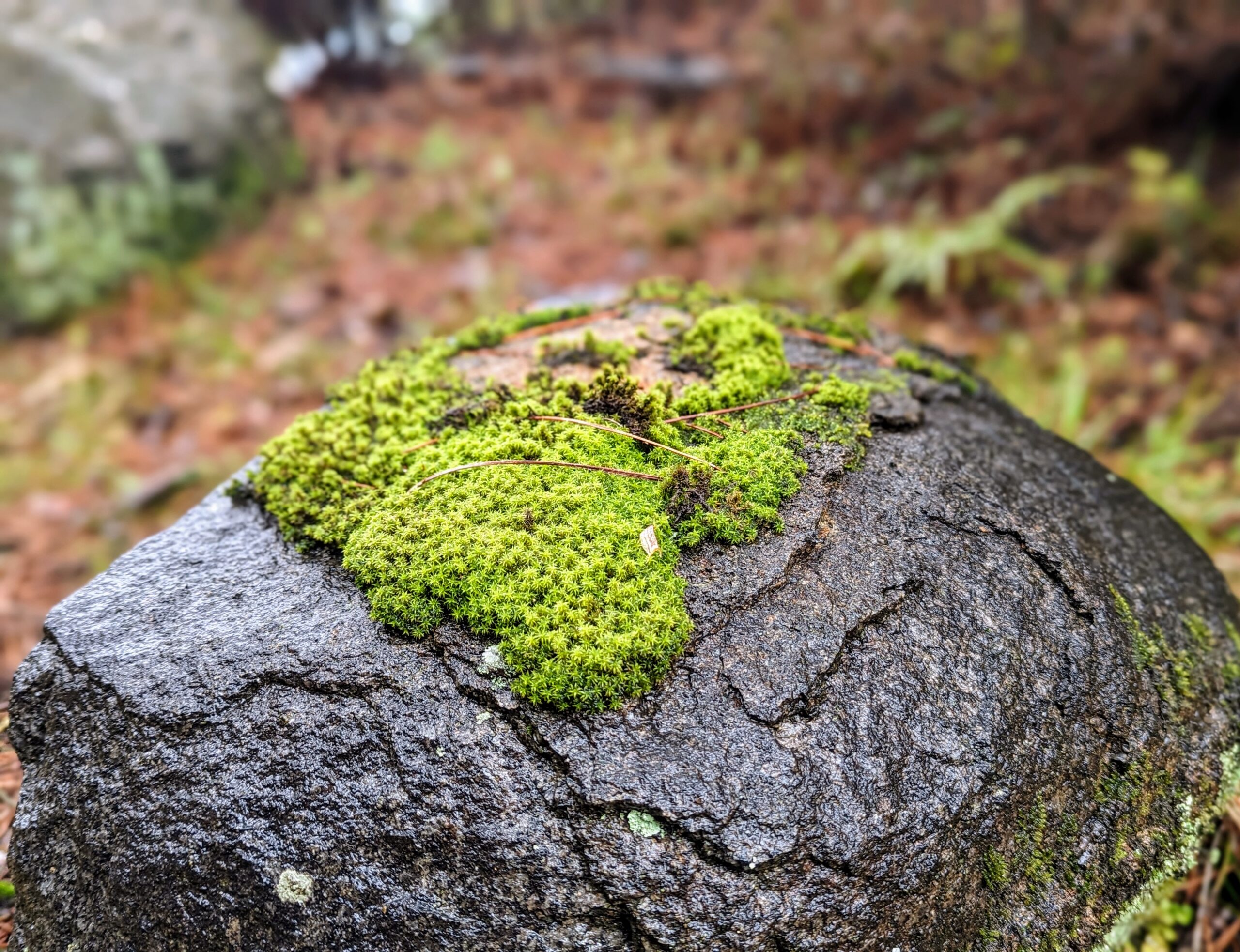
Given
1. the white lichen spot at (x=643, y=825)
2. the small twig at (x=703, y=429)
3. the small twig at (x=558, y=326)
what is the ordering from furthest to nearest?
the small twig at (x=558, y=326)
the small twig at (x=703, y=429)
the white lichen spot at (x=643, y=825)

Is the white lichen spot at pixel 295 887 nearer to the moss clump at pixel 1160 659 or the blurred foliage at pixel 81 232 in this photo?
the moss clump at pixel 1160 659

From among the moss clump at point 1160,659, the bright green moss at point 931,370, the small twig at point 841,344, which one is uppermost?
the small twig at point 841,344

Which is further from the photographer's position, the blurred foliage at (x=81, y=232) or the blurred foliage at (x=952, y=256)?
the blurred foliage at (x=81, y=232)

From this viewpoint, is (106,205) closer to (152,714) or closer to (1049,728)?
(152,714)

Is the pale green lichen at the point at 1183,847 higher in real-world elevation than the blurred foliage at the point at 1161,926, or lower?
higher

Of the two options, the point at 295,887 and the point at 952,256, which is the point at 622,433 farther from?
the point at 952,256

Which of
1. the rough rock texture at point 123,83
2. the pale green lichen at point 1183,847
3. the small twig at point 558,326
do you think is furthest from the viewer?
the rough rock texture at point 123,83

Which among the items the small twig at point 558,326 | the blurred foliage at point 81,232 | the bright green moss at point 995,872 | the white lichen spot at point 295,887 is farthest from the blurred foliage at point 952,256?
the blurred foliage at point 81,232

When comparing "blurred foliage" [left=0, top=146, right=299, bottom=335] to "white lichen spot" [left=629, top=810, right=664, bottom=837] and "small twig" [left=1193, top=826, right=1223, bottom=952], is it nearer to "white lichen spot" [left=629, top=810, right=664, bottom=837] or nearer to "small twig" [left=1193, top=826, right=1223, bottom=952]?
"white lichen spot" [left=629, top=810, right=664, bottom=837]

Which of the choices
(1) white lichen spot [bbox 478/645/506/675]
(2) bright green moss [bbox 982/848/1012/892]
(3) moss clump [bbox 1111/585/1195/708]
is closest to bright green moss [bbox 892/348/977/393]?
(3) moss clump [bbox 1111/585/1195/708]
